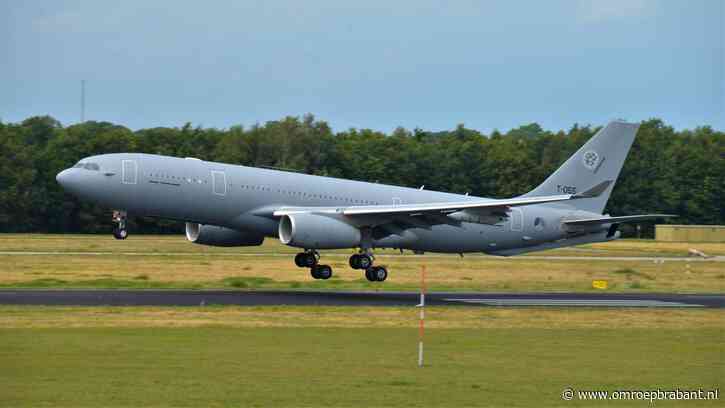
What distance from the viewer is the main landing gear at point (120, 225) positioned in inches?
1459

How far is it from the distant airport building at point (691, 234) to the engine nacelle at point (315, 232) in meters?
53.6

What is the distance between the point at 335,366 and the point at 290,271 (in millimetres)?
27716

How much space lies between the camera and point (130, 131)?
322 ft

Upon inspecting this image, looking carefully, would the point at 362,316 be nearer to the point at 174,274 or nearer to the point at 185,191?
the point at 185,191

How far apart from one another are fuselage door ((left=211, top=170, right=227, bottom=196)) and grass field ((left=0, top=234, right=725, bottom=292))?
428cm

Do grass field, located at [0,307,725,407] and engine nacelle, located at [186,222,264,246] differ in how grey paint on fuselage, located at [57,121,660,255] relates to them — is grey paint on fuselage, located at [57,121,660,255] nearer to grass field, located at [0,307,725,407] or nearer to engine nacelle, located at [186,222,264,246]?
engine nacelle, located at [186,222,264,246]

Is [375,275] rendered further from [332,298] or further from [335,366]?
[335,366]

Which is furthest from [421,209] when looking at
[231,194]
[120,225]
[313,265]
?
[120,225]

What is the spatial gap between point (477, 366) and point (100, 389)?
7069 mm

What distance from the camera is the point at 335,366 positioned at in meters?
20.2

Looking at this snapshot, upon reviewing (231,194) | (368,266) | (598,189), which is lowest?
(368,266)

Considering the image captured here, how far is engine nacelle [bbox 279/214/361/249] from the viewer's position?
122 feet

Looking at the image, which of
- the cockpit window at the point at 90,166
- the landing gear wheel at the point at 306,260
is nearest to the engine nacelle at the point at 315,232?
the landing gear wheel at the point at 306,260

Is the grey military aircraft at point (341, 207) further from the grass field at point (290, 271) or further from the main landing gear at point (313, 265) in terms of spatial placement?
the grass field at point (290, 271)
